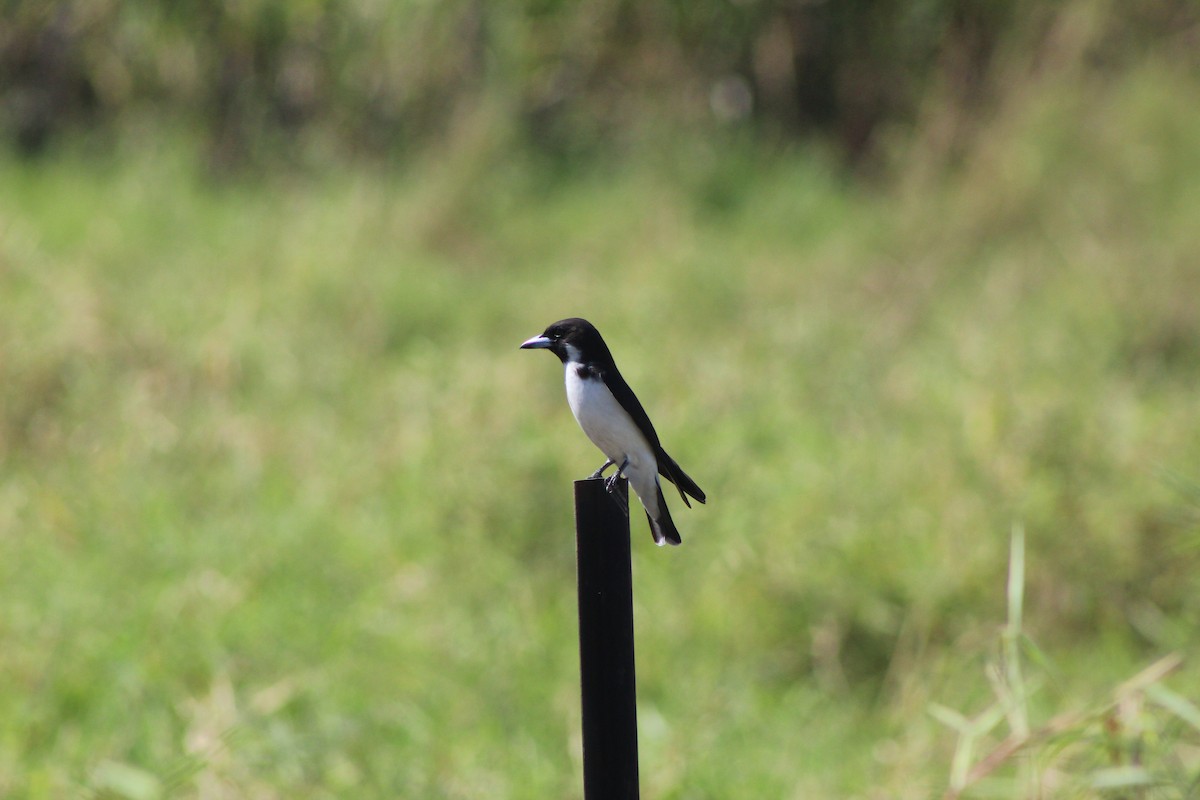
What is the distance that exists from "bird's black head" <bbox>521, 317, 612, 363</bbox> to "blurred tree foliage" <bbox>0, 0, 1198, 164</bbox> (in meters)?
7.21

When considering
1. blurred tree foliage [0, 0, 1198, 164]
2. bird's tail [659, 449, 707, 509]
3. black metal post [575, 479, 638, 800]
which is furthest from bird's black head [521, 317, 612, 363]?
blurred tree foliage [0, 0, 1198, 164]

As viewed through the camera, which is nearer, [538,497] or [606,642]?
[606,642]

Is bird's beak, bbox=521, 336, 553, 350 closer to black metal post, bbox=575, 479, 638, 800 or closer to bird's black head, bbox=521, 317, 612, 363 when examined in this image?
bird's black head, bbox=521, 317, 612, 363

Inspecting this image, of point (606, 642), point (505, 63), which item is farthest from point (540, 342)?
point (505, 63)

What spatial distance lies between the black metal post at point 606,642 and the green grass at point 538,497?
3.22 feet

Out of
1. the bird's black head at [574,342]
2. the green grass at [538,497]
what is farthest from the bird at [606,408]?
the green grass at [538,497]

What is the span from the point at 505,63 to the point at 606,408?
816 cm

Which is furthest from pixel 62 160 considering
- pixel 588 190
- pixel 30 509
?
pixel 30 509

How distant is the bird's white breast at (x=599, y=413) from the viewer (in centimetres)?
173

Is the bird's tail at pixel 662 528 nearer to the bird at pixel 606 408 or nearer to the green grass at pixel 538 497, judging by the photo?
the bird at pixel 606 408

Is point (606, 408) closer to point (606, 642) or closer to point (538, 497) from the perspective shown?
point (606, 642)

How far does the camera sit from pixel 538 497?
4.33m

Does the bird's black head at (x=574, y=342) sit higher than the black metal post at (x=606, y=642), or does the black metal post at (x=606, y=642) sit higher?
the bird's black head at (x=574, y=342)

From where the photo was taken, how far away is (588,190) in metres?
8.89
